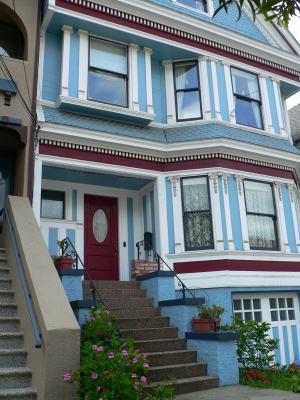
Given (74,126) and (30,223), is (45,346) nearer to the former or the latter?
(30,223)

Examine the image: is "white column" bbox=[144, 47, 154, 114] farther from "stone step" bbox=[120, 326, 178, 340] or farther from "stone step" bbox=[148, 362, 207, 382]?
"stone step" bbox=[148, 362, 207, 382]

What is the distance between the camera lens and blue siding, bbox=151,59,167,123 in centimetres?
1056

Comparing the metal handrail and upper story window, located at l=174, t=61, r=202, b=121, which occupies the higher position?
upper story window, located at l=174, t=61, r=202, b=121

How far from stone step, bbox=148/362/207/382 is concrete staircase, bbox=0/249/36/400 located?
2.02 metres

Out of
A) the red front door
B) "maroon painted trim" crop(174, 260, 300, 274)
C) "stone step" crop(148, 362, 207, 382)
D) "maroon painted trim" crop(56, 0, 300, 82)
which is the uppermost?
"maroon painted trim" crop(56, 0, 300, 82)

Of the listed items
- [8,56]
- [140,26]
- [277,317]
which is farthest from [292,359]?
[8,56]

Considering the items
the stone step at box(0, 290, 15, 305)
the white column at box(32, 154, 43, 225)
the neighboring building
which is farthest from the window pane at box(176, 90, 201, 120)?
the stone step at box(0, 290, 15, 305)

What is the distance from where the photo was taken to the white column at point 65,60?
360 inches

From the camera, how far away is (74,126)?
884 centimetres

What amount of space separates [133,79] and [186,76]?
1652 mm

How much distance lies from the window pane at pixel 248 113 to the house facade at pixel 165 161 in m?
0.08

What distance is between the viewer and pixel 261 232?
10.1 metres

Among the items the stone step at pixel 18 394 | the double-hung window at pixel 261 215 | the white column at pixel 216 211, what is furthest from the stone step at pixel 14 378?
the double-hung window at pixel 261 215

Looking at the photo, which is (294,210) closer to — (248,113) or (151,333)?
(248,113)
